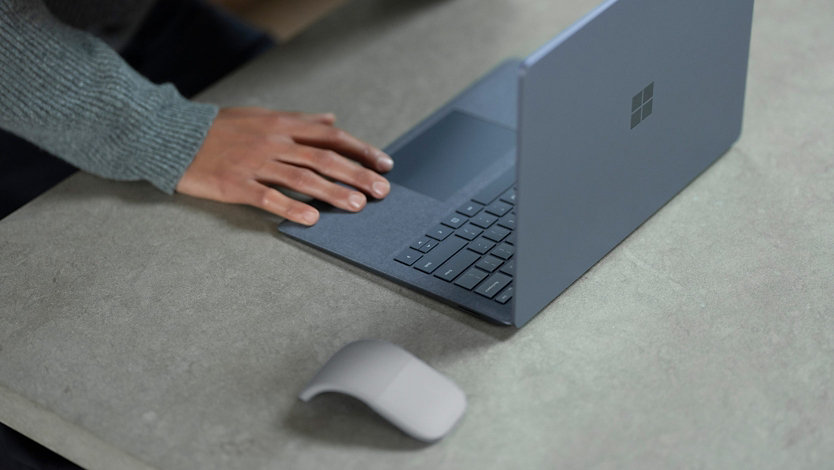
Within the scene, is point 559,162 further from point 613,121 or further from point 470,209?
point 470,209

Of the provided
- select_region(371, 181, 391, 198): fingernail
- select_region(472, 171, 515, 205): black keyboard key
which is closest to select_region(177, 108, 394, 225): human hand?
select_region(371, 181, 391, 198): fingernail

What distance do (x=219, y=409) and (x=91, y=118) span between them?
0.42m

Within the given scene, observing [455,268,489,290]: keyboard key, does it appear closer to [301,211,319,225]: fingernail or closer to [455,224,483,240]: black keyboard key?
[455,224,483,240]: black keyboard key

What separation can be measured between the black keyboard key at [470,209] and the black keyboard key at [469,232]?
2 centimetres

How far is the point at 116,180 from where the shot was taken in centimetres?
106

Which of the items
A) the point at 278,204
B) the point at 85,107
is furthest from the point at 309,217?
the point at 85,107

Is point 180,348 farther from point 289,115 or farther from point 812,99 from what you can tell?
point 812,99

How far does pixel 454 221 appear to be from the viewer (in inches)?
37.0

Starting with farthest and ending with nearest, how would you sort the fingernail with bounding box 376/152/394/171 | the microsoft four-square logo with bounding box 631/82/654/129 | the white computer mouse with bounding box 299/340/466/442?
1. the fingernail with bounding box 376/152/394/171
2. the microsoft four-square logo with bounding box 631/82/654/129
3. the white computer mouse with bounding box 299/340/466/442

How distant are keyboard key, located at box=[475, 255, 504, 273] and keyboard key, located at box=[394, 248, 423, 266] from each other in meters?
0.06

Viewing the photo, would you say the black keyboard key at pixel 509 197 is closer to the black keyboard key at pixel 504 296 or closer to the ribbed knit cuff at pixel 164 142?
the black keyboard key at pixel 504 296

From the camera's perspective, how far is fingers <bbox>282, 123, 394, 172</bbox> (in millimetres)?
1025

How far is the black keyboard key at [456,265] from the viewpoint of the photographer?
2.85 ft

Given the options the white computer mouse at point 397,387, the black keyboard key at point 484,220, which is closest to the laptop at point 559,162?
the black keyboard key at point 484,220
